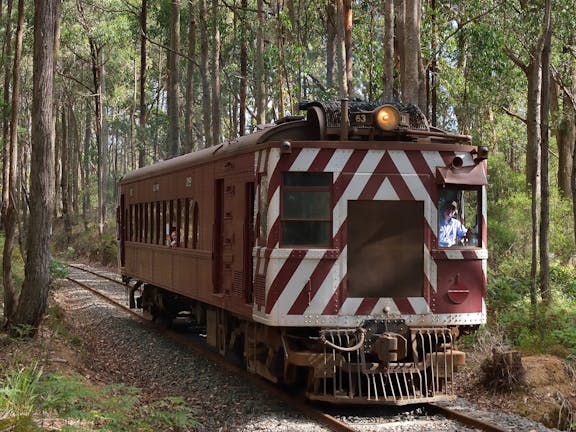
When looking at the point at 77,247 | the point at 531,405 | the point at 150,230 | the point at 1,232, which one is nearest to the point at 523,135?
the point at 77,247

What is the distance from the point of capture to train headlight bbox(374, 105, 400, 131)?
30.8ft

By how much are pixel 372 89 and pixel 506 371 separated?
23.1 meters

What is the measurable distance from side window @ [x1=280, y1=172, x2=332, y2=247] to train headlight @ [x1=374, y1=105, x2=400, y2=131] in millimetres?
867

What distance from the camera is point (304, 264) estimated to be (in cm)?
911

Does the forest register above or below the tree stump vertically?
above

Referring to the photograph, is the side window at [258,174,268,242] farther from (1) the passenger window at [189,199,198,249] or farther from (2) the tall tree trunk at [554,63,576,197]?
(2) the tall tree trunk at [554,63,576,197]

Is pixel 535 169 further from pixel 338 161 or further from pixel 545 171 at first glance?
pixel 338 161

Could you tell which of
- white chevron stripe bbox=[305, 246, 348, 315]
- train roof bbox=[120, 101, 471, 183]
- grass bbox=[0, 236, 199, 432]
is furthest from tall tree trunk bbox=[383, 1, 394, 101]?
grass bbox=[0, 236, 199, 432]

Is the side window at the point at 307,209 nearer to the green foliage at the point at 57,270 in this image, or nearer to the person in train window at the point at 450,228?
the person in train window at the point at 450,228

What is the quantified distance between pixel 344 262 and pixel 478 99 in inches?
845

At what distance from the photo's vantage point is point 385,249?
9.28 meters

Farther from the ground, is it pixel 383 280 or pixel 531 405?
pixel 383 280

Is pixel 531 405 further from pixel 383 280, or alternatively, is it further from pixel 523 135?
pixel 523 135

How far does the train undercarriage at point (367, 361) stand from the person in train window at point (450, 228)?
995 mm
